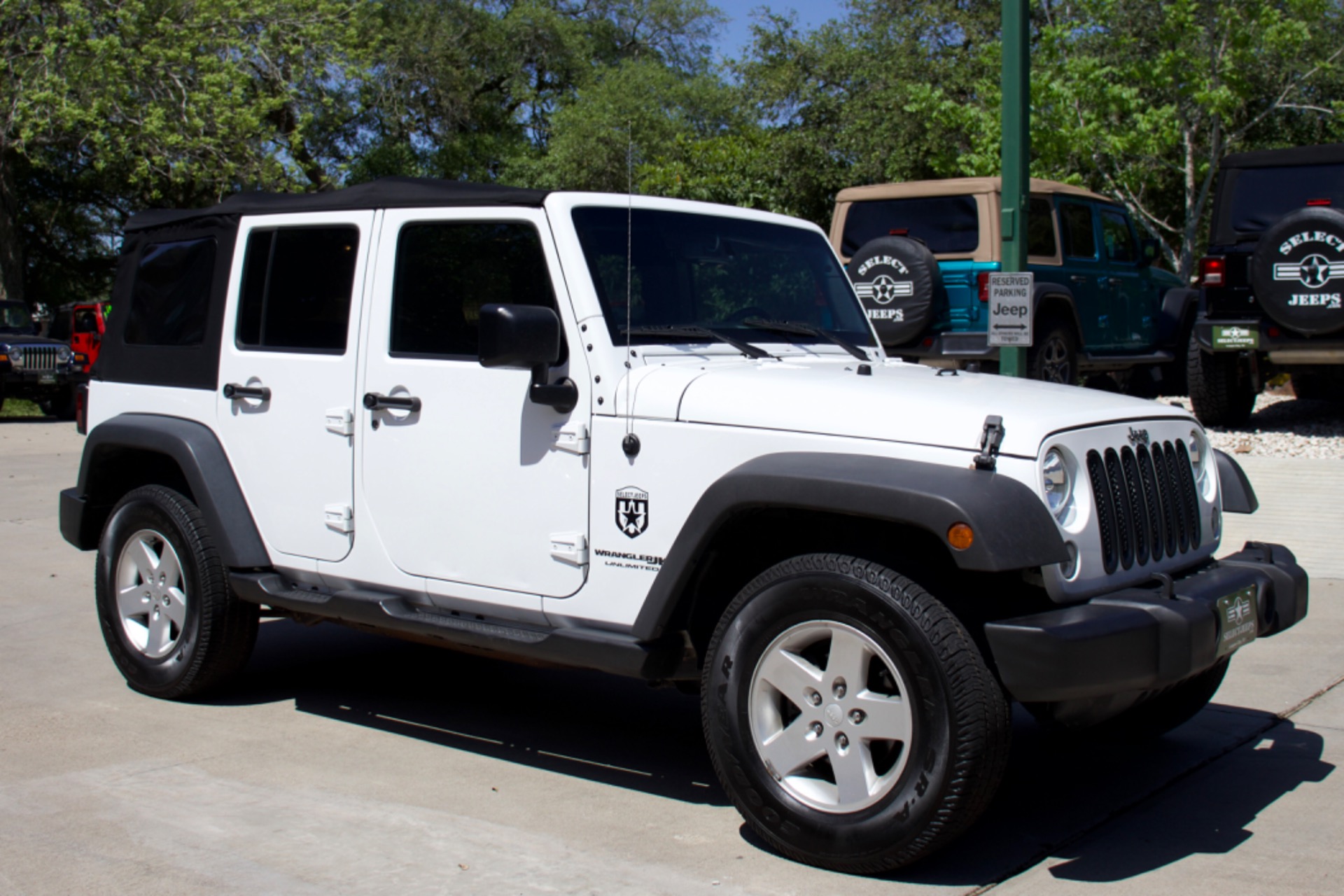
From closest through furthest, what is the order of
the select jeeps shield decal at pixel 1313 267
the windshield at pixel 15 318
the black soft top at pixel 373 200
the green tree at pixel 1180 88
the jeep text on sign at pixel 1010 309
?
the black soft top at pixel 373 200, the jeep text on sign at pixel 1010 309, the select jeeps shield decal at pixel 1313 267, the green tree at pixel 1180 88, the windshield at pixel 15 318

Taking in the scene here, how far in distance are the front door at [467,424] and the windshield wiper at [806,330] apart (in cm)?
79

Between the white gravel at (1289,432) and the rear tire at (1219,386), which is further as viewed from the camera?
the rear tire at (1219,386)

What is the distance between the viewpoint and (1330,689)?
575 centimetres

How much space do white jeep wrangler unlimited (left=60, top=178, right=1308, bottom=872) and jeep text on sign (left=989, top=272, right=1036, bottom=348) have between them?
8.89ft

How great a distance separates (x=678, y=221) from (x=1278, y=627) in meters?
2.34

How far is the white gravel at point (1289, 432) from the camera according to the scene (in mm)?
11867

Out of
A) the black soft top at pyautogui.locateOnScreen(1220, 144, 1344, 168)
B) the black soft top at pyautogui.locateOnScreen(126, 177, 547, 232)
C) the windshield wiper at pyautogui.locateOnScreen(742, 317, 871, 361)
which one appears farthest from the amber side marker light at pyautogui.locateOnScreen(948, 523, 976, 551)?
the black soft top at pyautogui.locateOnScreen(1220, 144, 1344, 168)

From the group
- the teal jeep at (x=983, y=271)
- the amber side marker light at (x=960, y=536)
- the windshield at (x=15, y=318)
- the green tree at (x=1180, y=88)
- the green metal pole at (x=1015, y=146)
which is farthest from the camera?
the windshield at (x=15, y=318)

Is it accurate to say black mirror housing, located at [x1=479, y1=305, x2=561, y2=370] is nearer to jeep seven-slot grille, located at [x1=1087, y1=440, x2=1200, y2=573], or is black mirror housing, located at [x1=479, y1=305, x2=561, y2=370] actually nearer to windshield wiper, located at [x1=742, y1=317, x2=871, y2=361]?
windshield wiper, located at [x1=742, y1=317, x2=871, y2=361]

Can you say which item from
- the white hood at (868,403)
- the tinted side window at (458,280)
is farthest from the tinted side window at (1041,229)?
the tinted side window at (458,280)

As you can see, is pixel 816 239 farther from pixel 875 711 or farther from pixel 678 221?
pixel 875 711

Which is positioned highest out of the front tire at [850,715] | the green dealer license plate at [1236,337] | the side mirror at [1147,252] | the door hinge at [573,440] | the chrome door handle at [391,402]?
the side mirror at [1147,252]

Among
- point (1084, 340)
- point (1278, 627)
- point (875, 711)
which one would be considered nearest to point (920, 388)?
point (875, 711)

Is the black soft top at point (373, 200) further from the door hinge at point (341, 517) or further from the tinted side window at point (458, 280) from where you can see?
the door hinge at point (341, 517)
